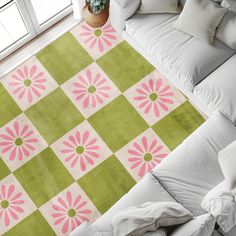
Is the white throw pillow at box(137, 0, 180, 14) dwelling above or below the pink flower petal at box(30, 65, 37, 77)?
below

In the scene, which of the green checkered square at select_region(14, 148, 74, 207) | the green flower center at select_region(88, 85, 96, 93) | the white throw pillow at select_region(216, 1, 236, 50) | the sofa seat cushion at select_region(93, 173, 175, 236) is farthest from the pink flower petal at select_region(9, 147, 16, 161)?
the white throw pillow at select_region(216, 1, 236, 50)

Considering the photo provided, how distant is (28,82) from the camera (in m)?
4.02

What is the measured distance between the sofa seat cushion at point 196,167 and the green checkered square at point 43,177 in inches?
35.3

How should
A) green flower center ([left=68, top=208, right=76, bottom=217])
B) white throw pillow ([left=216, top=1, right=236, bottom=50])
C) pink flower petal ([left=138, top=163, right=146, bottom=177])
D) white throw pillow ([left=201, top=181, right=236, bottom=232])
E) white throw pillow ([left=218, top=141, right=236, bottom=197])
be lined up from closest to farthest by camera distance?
white throw pillow ([left=201, top=181, right=236, bottom=232]) < white throw pillow ([left=218, top=141, right=236, bottom=197]) < white throw pillow ([left=216, top=1, right=236, bottom=50]) < green flower center ([left=68, top=208, right=76, bottom=217]) < pink flower petal ([left=138, top=163, right=146, bottom=177])

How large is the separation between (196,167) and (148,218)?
24.7 inches

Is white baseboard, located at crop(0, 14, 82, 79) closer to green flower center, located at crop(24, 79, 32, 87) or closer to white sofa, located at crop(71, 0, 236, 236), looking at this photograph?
green flower center, located at crop(24, 79, 32, 87)

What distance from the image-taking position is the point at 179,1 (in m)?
3.71

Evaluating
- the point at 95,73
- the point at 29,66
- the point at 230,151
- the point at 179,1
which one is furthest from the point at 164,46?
the point at 29,66

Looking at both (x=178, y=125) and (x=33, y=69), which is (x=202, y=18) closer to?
(x=178, y=125)

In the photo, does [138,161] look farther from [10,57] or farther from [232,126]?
[10,57]

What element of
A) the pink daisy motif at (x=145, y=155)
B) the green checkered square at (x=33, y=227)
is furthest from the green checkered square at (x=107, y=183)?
the green checkered square at (x=33, y=227)

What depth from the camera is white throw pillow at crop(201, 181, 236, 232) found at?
2859 millimetres

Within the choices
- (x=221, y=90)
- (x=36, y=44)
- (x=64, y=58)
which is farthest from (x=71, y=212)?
(x=36, y=44)

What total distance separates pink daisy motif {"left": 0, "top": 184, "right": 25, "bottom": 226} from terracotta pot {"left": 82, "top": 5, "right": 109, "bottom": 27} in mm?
1690
